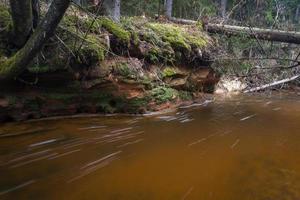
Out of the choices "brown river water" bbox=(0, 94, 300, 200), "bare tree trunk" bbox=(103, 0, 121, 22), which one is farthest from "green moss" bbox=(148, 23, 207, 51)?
"brown river water" bbox=(0, 94, 300, 200)

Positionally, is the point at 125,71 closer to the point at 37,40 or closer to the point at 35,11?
the point at 35,11

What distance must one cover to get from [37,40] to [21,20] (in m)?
1.01

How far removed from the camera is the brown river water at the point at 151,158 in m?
3.79

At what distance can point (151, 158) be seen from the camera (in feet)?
16.0

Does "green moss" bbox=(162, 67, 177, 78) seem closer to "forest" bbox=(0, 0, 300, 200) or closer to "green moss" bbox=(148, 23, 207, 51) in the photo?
"forest" bbox=(0, 0, 300, 200)

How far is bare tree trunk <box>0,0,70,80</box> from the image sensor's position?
448 centimetres

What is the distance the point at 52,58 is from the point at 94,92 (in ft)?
3.91

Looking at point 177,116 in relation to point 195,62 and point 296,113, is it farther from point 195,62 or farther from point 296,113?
point 296,113

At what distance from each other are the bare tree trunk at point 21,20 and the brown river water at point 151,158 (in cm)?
161

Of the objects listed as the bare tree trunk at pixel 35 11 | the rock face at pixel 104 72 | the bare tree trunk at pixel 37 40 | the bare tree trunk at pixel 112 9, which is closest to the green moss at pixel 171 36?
the rock face at pixel 104 72

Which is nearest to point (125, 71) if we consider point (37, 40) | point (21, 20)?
point (21, 20)

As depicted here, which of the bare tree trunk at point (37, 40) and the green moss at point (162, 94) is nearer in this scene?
the bare tree trunk at point (37, 40)

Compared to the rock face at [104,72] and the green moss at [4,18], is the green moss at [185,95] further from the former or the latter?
the green moss at [4,18]

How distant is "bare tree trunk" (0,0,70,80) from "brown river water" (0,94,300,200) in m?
1.09
